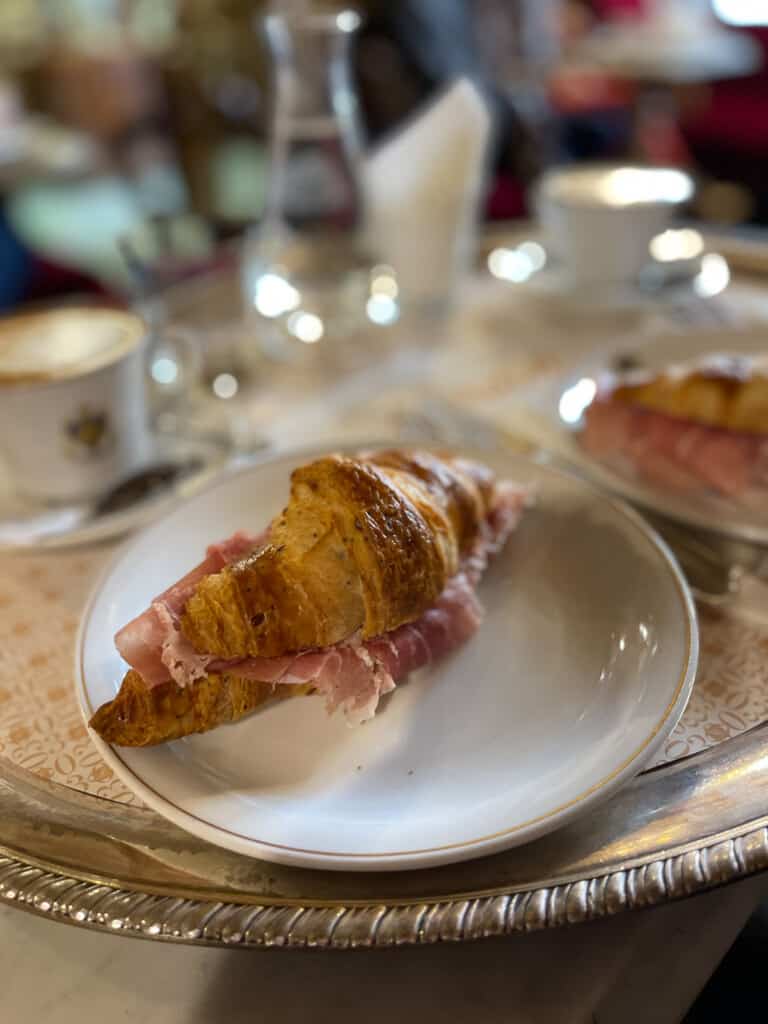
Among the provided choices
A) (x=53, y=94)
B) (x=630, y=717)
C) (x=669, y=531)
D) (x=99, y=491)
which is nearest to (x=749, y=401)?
(x=669, y=531)

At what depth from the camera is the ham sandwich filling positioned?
51cm

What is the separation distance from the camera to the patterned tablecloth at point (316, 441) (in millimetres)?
557

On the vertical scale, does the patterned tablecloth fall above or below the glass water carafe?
below

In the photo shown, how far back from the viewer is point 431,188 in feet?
3.54

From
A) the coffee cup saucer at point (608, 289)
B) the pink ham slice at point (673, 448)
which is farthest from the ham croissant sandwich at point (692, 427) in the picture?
the coffee cup saucer at point (608, 289)

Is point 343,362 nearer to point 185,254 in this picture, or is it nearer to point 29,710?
point 185,254

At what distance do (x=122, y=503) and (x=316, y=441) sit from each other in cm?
23

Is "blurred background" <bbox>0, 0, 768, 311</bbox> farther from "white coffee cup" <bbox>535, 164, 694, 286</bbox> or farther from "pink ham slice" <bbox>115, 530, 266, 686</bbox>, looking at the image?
"pink ham slice" <bbox>115, 530, 266, 686</bbox>

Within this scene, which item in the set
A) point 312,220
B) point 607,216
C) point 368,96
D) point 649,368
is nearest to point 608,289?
point 607,216

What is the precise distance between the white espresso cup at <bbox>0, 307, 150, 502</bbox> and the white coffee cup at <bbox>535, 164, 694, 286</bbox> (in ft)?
2.08

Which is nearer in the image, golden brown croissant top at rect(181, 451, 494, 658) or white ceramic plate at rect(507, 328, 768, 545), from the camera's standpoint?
golden brown croissant top at rect(181, 451, 494, 658)

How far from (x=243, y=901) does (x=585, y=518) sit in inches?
15.9

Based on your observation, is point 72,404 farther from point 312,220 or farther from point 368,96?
point 368,96

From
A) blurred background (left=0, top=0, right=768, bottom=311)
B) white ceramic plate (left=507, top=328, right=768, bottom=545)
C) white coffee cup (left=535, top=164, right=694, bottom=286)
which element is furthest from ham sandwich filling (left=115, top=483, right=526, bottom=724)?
blurred background (left=0, top=0, right=768, bottom=311)
